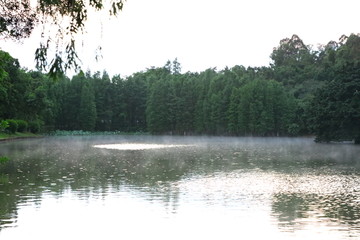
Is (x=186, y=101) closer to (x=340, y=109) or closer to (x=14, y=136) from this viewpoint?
→ (x=14, y=136)

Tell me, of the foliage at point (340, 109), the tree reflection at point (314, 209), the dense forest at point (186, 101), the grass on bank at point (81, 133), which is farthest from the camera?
the grass on bank at point (81, 133)

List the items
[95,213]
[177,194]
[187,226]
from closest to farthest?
[187,226], [95,213], [177,194]

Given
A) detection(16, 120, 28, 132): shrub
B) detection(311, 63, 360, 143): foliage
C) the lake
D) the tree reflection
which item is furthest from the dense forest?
the tree reflection

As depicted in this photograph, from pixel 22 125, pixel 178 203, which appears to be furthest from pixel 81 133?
pixel 178 203

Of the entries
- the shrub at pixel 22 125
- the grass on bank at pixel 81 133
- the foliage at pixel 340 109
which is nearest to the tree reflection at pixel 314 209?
the foliage at pixel 340 109

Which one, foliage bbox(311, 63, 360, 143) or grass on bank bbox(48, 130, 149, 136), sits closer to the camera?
foliage bbox(311, 63, 360, 143)

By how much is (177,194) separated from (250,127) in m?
82.1

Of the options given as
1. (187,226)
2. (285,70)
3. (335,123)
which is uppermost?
(285,70)

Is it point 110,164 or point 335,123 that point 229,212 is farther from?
point 335,123

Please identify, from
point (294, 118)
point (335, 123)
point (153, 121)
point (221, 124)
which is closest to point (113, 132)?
point (153, 121)

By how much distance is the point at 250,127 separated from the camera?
101 m

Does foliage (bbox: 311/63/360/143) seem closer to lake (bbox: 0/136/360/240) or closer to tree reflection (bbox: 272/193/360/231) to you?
lake (bbox: 0/136/360/240)

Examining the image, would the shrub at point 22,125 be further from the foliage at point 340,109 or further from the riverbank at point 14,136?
the foliage at point 340,109

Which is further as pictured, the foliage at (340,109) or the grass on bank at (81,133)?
the grass on bank at (81,133)
